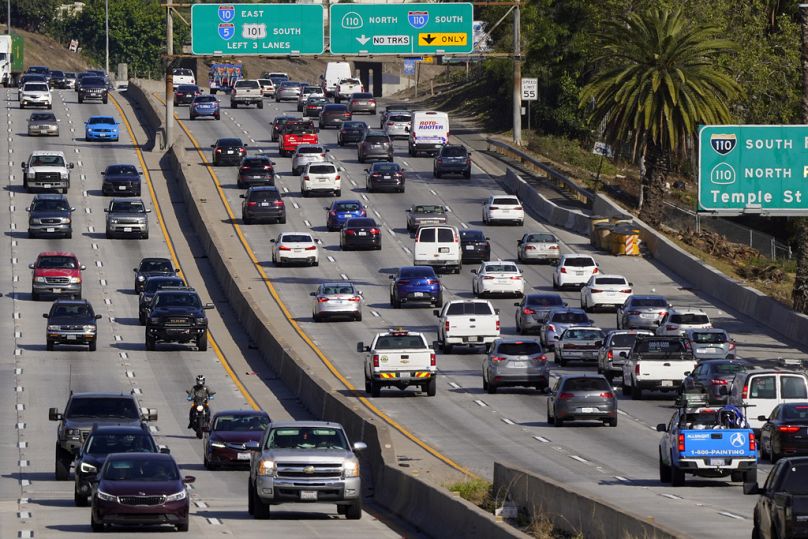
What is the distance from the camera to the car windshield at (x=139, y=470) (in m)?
27.4

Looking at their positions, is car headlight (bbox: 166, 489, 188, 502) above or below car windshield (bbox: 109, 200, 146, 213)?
above

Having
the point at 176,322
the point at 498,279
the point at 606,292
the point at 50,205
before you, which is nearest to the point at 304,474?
the point at 176,322

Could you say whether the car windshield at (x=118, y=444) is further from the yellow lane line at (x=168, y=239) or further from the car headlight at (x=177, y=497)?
the yellow lane line at (x=168, y=239)

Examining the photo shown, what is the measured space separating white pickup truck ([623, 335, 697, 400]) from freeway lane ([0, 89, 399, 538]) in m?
9.25

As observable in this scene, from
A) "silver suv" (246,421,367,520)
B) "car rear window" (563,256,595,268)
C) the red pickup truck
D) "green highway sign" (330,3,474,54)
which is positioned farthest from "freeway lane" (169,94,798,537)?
"green highway sign" (330,3,474,54)

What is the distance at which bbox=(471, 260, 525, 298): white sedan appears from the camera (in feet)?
215

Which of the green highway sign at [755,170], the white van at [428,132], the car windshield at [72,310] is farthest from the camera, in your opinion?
the white van at [428,132]

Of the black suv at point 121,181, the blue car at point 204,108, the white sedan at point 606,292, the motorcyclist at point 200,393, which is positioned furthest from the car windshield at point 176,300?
the blue car at point 204,108

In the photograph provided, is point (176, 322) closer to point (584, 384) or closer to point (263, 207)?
point (584, 384)

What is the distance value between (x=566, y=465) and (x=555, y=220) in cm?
4881

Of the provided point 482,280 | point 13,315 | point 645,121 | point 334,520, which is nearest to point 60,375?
point 13,315

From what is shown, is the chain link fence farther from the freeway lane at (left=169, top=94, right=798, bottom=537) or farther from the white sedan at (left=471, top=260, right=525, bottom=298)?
the white sedan at (left=471, top=260, right=525, bottom=298)

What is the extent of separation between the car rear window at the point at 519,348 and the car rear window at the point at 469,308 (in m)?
7.32

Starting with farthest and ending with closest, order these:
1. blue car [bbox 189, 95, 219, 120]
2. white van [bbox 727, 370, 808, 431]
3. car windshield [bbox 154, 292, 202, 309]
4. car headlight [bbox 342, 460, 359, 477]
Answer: blue car [bbox 189, 95, 219, 120] < car windshield [bbox 154, 292, 202, 309] < white van [bbox 727, 370, 808, 431] < car headlight [bbox 342, 460, 359, 477]
